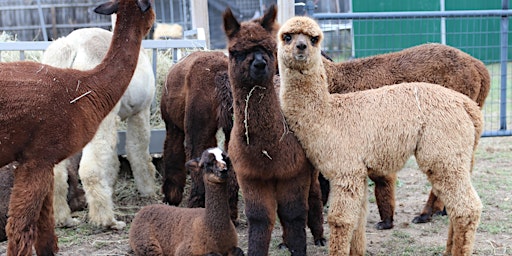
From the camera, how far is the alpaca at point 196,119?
5.76 meters

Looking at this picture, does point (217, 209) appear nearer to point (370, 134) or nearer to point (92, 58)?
point (370, 134)

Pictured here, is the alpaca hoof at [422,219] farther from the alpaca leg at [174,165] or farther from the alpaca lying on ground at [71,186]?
the alpaca lying on ground at [71,186]

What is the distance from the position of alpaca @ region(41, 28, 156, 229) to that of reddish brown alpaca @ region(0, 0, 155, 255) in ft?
3.25

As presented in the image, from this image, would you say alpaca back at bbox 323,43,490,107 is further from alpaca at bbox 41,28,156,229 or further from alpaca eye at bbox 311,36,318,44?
alpaca at bbox 41,28,156,229

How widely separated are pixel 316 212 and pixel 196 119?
1378 mm

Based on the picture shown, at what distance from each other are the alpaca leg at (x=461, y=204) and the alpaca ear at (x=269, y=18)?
1.50 meters

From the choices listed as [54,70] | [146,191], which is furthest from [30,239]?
[146,191]

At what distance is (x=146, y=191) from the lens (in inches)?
284

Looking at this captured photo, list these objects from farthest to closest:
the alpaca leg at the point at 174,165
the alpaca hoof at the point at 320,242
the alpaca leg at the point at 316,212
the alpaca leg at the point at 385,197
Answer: the alpaca leg at the point at 174,165 < the alpaca leg at the point at 385,197 < the alpaca hoof at the point at 320,242 < the alpaca leg at the point at 316,212

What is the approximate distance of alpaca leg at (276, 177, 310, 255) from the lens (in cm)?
468

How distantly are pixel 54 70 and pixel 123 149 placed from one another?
249 cm

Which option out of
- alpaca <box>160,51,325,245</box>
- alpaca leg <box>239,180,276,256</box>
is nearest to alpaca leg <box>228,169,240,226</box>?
alpaca <box>160,51,325,245</box>

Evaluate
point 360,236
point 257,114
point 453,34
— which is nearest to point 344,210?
point 360,236

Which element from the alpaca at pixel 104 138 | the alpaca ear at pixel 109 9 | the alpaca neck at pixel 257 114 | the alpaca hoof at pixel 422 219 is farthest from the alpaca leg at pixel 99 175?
the alpaca hoof at pixel 422 219
